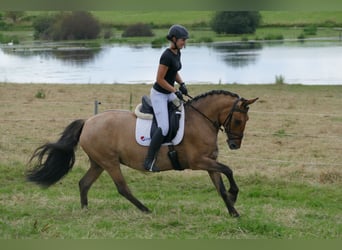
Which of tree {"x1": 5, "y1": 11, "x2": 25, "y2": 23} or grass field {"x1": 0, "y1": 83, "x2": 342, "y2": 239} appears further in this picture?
grass field {"x1": 0, "y1": 83, "x2": 342, "y2": 239}

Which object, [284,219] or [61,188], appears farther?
[61,188]

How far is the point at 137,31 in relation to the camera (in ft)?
135

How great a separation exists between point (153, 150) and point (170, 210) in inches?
30.1

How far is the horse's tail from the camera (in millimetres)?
6711

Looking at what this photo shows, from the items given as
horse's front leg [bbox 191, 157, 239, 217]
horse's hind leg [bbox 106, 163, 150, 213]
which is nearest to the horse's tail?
horse's hind leg [bbox 106, 163, 150, 213]

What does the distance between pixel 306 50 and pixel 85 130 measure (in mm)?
33891

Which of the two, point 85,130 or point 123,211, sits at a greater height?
point 85,130

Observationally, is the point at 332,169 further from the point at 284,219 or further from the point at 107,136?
the point at 107,136

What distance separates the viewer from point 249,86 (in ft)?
77.9

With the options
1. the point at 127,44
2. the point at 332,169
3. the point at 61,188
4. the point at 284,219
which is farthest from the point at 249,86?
the point at 127,44

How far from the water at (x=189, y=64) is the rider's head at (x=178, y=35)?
719 inches

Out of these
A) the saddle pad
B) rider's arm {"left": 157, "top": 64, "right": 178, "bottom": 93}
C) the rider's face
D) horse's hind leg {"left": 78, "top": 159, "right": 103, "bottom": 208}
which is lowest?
horse's hind leg {"left": 78, "top": 159, "right": 103, "bottom": 208}

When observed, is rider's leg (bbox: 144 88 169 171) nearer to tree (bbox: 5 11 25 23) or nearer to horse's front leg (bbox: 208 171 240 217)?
horse's front leg (bbox: 208 171 240 217)

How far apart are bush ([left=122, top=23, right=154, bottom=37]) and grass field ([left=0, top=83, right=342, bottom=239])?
24886 mm
